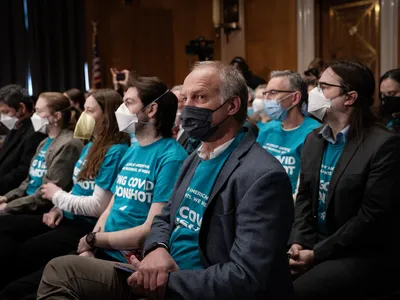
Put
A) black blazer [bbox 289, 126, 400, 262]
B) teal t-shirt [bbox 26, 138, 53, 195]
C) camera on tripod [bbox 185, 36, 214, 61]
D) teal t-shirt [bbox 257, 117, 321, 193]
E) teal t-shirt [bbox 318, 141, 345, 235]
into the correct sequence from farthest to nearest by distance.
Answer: camera on tripod [bbox 185, 36, 214, 61] → teal t-shirt [bbox 26, 138, 53, 195] → teal t-shirt [bbox 257, 117, 321, 193] → teal t-shirt [bbox 318, 141, 345, 235] → black blazer [bbox 289, 126, 400, 262]

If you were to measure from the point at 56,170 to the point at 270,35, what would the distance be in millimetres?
5286

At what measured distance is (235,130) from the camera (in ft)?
5.88

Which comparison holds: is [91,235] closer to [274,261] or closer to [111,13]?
[274,261]

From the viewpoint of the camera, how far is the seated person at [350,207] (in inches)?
78.7

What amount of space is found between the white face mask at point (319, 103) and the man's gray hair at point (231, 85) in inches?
26.4

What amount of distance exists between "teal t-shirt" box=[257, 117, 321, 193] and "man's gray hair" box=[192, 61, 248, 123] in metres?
1.17

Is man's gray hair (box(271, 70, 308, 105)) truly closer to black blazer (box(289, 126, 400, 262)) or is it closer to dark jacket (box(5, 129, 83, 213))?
black blazer (box(289, 126, 400, 262))

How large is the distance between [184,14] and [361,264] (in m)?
7.40

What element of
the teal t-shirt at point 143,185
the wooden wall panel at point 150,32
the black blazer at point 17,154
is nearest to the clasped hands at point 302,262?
the teal t-shirt at point 143,185

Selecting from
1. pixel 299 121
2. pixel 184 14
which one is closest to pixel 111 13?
pixel 184 14

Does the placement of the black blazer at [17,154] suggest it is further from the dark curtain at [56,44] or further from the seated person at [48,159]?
the dark curtain at [56,44]

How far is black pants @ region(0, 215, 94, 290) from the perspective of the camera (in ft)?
9.00

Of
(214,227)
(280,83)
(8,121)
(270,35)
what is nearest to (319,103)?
(280,83)

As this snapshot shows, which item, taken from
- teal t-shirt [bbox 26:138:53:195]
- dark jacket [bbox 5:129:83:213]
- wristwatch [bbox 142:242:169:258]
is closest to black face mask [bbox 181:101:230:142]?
wristwatch [bbox 142:242:169:258]
